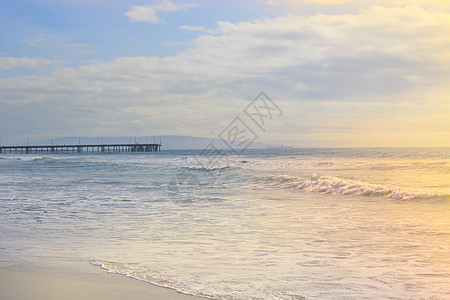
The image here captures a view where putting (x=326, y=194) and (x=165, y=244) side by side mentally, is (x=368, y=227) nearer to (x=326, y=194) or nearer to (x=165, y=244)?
(x=165, y=244)

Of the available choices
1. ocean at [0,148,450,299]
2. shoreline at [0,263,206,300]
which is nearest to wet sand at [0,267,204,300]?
shoreline at [0,263,206,300]

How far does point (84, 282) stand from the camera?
4121 millimetres

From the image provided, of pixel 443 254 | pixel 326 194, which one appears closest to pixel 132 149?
pixel 326 194

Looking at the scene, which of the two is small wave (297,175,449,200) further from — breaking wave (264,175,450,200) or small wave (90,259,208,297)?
small wave (90,259,208,297)

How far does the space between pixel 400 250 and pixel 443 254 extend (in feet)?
1.66

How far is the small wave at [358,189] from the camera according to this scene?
454 inches

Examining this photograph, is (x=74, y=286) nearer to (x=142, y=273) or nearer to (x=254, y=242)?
(x=142, y=273)

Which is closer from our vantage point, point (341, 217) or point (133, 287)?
point (133, 287)

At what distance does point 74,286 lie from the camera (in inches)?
157

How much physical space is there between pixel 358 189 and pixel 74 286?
1111 centimetres

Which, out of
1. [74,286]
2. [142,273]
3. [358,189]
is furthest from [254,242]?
[358,189]

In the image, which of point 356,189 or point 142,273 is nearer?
point 142,273

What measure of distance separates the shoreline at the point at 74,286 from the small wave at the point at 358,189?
9302 mm

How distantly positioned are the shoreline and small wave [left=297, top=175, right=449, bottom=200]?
930 cm
